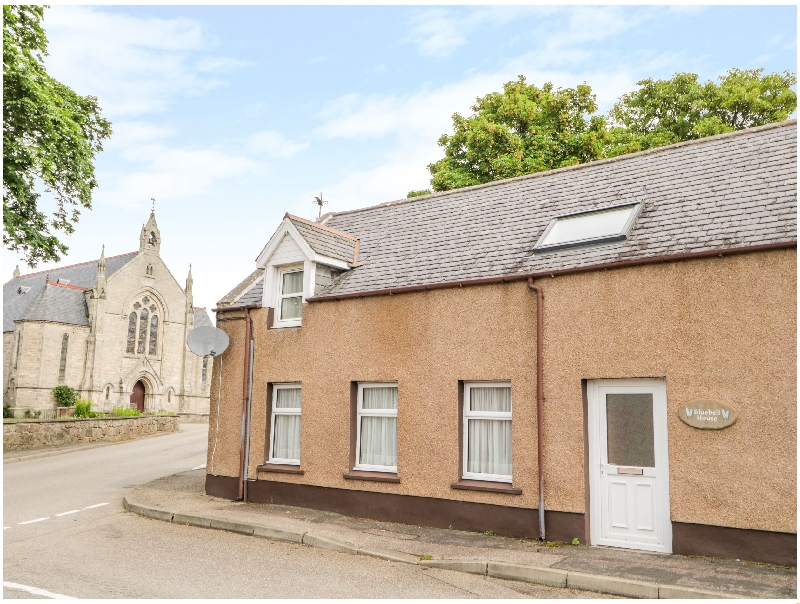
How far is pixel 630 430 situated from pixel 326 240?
7252mm

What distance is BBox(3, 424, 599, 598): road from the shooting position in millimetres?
7105

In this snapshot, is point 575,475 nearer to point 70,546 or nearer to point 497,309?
point 497,309

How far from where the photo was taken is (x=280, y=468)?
42.0ft

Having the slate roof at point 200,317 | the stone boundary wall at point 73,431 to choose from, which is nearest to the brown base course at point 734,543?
the stone boundary wall at point 73,431

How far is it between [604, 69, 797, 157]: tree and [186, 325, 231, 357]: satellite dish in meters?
16.2

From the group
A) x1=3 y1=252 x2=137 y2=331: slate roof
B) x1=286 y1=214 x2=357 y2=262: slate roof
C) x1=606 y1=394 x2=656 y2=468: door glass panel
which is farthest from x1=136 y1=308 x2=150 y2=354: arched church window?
x1=606 y1=394 x2=656 y2=468: door glass panel

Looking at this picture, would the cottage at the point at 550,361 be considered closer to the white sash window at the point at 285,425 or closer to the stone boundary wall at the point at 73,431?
the white sash window at the point at 285,425

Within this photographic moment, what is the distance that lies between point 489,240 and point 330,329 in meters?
3.44

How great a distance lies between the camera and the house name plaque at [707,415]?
844 centimetres

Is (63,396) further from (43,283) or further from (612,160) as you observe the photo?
(612,160)

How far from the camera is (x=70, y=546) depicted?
9500 millimetres

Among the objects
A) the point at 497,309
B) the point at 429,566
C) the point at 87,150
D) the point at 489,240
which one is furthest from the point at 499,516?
the point at 87,150

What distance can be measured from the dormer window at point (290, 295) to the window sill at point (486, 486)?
4889 mm

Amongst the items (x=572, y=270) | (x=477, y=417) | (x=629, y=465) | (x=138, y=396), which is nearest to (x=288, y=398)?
(x=477, y=417)
